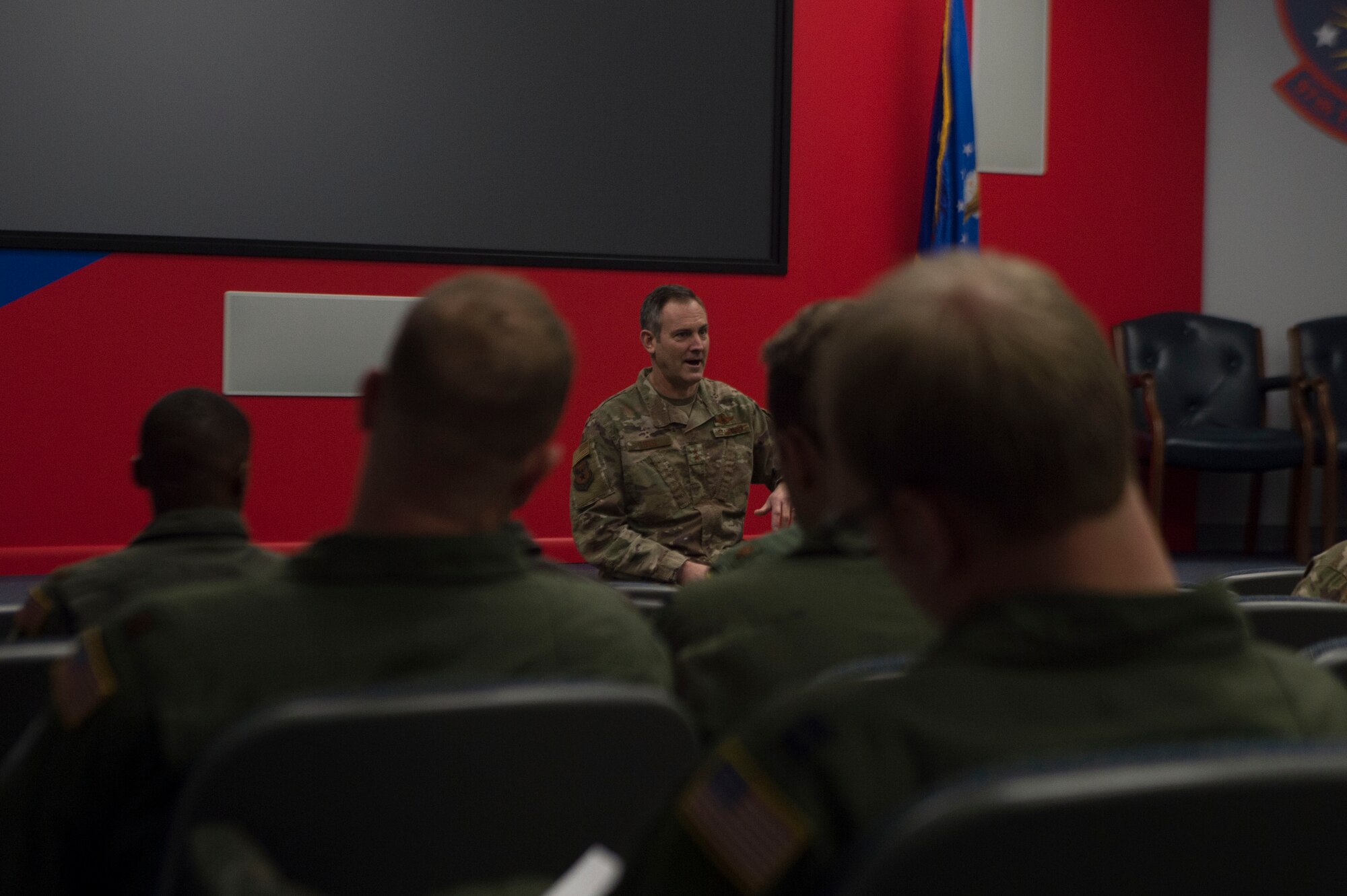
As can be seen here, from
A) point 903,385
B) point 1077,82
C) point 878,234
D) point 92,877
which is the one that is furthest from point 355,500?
point 1077,82

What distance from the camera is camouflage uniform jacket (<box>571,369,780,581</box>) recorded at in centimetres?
322

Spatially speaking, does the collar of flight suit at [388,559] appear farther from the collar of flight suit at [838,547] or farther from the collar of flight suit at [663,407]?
the collar of flight suit at [663,407]

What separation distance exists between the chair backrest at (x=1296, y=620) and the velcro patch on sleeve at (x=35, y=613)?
1.44 meters

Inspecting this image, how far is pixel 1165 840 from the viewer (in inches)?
21.0

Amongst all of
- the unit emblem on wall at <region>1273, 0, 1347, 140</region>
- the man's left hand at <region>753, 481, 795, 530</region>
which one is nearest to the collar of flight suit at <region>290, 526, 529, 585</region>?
the man's left hand at <region>753, 481, 795, 530</region>

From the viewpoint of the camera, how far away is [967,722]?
0.61 meters

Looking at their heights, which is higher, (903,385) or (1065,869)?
(903,385)

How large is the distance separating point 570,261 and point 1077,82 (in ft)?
8.98

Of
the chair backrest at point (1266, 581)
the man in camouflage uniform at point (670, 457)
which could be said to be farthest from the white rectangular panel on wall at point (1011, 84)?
the chair backrest at point (1266, 581)

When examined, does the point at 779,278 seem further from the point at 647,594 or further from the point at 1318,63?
the point at 647,594

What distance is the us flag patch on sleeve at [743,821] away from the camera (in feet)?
1.82

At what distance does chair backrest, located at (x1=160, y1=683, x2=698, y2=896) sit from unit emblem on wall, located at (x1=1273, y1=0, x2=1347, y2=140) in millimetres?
6699

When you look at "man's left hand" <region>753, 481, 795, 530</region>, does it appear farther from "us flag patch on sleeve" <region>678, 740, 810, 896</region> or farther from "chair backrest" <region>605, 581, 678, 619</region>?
"us flag patch on sleeve" <region>678, 740, 810, 896</region>

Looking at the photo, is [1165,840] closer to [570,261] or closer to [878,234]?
[570,261]
